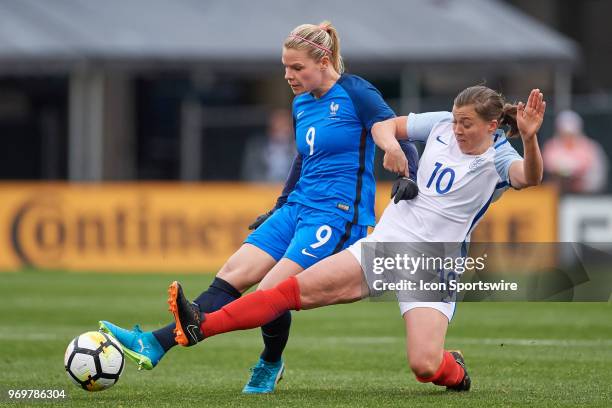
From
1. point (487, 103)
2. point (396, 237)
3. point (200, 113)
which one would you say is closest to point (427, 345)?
point (396, 237)

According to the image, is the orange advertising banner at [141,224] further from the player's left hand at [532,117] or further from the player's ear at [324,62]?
the player's left hand at [532,117]

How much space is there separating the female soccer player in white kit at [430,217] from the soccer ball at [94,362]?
419 mm

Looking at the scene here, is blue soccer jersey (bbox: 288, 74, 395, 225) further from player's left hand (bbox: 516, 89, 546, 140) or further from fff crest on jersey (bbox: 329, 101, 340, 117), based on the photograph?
player's left hand (bbox: 516, 89, 546, 140)

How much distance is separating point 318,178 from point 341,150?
0.69ft

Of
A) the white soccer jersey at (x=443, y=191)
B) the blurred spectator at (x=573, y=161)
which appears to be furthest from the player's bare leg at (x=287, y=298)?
the blurred spectator at (x=573, y=161)

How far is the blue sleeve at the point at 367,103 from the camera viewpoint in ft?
25.4

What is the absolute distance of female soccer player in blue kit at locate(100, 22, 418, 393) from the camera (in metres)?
7.74

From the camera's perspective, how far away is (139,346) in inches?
291

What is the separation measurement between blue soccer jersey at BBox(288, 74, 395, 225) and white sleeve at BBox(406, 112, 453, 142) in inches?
8.0

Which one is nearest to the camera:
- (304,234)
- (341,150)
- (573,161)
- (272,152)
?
(304,234)

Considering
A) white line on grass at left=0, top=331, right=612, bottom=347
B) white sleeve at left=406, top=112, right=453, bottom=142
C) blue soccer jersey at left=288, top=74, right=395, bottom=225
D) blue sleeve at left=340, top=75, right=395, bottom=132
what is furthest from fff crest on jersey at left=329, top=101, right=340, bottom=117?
white line on grass at left=0, top=331, right=612, bottom=347

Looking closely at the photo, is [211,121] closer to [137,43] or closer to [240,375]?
[137,43]

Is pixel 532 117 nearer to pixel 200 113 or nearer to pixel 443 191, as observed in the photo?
pixel 443 191

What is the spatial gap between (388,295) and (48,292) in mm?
8422
